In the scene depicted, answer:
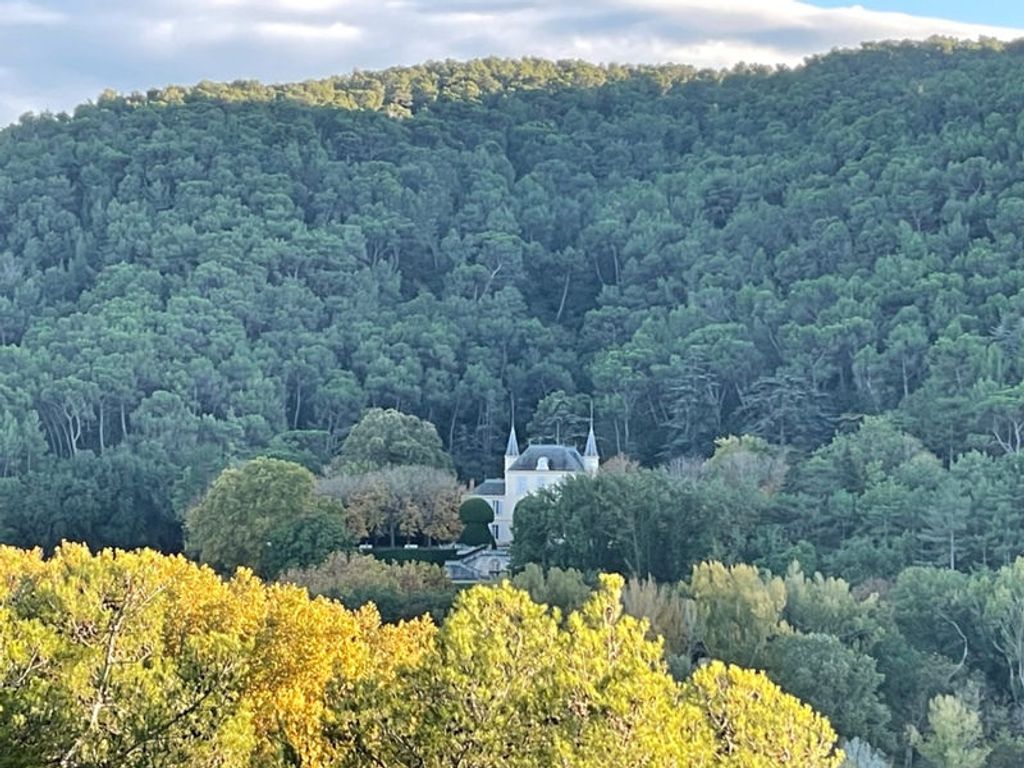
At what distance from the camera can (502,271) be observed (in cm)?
8819

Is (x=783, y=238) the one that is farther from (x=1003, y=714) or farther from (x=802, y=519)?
(x=1003, y=714)

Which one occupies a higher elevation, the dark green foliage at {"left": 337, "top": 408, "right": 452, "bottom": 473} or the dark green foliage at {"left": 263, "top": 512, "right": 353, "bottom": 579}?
the dark green foliage at {"left": 263, "top": 512, "right": 353, "bottom": 579}

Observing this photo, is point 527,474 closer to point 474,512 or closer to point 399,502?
point 474,512

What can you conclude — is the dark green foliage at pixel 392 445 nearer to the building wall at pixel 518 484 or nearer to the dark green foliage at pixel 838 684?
the building wall at pixel 518 484

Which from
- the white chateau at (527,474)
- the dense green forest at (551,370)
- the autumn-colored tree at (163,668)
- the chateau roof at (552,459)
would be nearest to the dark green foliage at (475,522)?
the dense green forest at (551,370)

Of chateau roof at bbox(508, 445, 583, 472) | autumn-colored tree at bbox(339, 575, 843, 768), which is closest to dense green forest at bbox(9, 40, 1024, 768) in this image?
autumn-colored tree at bbox(339, 575, 843, 768)

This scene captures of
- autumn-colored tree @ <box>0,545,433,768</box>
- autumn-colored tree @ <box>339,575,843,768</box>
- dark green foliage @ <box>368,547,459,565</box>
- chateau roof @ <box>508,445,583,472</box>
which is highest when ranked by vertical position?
autumn-colored tree @ <box>339,575,843,768</box>

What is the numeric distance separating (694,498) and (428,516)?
13.8 m

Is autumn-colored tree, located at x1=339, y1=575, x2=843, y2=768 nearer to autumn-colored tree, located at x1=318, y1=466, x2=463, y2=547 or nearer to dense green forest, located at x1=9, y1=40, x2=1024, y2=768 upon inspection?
dense green forest, located at x1=9, y1=40, x2=1024, y2=768

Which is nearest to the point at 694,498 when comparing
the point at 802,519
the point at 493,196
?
the point at 802,519

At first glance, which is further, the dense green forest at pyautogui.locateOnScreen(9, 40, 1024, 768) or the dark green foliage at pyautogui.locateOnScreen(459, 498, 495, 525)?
the dark green foliage at pyautogui.locateOnScreen(459, 498, 495, 525)

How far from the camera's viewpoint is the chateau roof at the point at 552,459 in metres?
62.2

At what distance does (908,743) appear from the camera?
33.4 metres

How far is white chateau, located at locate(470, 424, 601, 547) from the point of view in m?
→ 61.8
